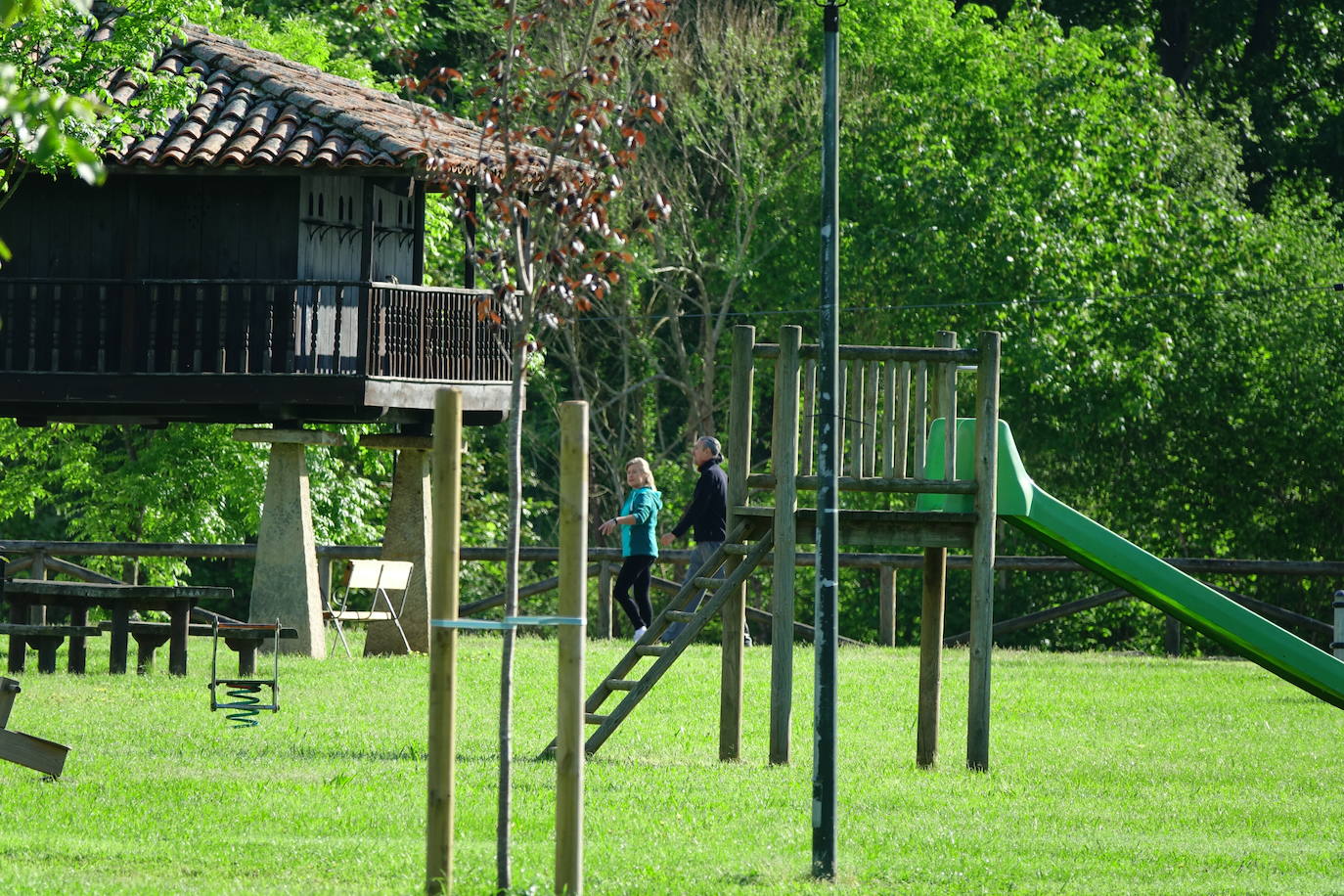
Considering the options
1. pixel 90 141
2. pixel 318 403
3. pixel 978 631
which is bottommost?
pixel 978 631

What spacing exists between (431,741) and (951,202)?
26865mm

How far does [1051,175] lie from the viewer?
3378 centimetres

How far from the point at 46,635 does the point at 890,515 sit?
8.91 metres

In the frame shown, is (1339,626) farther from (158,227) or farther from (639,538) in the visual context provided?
(158,227)

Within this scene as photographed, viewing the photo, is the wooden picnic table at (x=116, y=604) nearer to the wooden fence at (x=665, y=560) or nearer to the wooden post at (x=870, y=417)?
the wooden fence at (x=665, y=560)

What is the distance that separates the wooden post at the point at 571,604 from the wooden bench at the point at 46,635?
11.0 metres

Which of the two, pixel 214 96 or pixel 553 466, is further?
pixel 553 466

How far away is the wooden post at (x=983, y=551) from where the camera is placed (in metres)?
13.1

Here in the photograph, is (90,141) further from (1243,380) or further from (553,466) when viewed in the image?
(553,466)

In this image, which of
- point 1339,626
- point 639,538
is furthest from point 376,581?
point 1339,626

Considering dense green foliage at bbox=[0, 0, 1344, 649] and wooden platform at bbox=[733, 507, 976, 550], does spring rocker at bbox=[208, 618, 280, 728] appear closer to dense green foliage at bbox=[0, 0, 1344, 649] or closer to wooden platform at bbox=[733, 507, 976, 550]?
wooden platform at bbox=[733, 507, 976, 550]

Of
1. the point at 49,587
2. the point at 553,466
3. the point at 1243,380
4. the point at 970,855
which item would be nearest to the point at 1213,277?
the point at 1243,380

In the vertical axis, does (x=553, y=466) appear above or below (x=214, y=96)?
below

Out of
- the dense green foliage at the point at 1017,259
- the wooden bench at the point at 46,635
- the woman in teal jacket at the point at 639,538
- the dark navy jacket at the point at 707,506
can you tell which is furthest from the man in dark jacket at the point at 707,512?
the dense green foliage at the point at 1017,259
